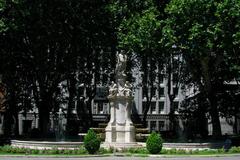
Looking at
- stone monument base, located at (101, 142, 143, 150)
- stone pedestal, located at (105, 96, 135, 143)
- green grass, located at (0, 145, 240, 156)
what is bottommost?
green grass, located at (0, 145, 240, 156)


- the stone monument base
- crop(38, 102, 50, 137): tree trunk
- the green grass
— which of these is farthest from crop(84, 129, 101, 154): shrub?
crop(38, 102, 50, 137): tree trunk

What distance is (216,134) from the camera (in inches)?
1757

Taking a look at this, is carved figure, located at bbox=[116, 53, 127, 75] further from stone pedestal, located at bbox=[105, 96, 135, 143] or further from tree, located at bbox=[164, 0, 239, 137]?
tree, located at bbox=[164, 0, 239, 137]

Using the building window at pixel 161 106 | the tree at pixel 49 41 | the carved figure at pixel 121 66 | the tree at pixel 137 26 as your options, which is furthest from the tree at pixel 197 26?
the building window at pixel 161 106

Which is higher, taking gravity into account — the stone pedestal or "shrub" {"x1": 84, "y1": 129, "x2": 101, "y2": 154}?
the stone pedestal

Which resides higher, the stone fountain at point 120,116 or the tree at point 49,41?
the tree at point 49,41

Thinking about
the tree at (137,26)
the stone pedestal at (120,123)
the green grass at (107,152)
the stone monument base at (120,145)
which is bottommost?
the green grass at (107,152)

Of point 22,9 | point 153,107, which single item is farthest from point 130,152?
point 153,107

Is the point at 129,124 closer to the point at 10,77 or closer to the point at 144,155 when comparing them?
the point at 144,155

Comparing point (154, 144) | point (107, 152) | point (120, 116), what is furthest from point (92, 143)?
point (120, 116)

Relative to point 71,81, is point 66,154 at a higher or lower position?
lower

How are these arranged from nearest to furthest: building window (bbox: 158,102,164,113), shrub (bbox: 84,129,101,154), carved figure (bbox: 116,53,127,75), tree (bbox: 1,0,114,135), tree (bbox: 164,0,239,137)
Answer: shrub (bbox: 84,129,101,154) < tree (bbox: 164,0,239,137) < carved figure (bbox: 116,53,127,75) < tree (bbox: 1,0,114,135) < building window (bbox: 158,102,164,113)

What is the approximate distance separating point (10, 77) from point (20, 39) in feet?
13.8

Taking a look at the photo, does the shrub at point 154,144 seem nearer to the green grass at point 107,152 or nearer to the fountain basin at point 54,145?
the green grass at point 107,152
